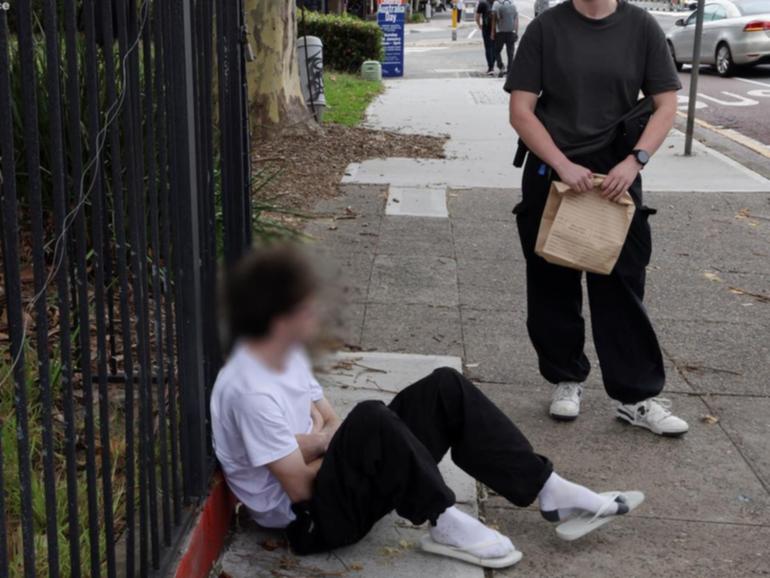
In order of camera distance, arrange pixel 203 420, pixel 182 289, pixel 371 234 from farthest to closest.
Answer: pixel 371 234
pixel 203 420
pixel 182 289

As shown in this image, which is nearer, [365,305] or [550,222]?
[550,222]

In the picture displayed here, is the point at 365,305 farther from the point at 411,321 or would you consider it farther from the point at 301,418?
the point at 301,418

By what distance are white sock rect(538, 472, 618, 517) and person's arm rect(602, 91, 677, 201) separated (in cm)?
119

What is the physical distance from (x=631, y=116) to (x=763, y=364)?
1.70 meters

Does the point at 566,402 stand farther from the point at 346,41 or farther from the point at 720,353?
the point at 346,41

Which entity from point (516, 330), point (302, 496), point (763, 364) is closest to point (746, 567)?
point (302, 496)

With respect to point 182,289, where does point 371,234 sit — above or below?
below

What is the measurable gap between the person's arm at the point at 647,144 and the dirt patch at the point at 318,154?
4249 millimetres

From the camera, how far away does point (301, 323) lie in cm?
279

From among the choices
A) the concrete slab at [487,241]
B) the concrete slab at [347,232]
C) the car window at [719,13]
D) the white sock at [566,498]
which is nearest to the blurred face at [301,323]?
the white sock at [566,498]

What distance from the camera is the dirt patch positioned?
884cm

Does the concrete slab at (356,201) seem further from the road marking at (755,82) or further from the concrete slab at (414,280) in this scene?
the road marking at (755,82)

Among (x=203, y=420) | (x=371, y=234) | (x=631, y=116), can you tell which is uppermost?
(x=631, y=116)

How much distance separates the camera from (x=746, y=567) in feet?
10.8
